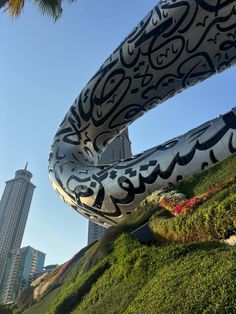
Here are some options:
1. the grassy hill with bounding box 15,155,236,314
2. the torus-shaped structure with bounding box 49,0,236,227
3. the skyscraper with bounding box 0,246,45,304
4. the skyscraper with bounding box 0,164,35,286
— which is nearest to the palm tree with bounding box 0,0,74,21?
the torus-shaped structure with bounding box 49,0,236,227

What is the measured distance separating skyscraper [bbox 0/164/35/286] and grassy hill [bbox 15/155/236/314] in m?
73.7

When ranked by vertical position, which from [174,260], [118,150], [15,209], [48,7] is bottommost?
[174,260]

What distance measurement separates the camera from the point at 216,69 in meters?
11.6

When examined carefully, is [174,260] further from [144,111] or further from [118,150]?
[118,150]

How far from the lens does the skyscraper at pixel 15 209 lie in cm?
8525

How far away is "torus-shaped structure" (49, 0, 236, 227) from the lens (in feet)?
30.0

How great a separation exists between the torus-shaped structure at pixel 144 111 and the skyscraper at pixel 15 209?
230 feet

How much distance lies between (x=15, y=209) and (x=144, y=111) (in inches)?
3303

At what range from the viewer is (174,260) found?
17.4 feet

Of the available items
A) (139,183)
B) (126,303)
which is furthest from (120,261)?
(139,183)

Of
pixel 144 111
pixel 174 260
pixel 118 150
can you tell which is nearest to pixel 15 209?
pixel 118 150

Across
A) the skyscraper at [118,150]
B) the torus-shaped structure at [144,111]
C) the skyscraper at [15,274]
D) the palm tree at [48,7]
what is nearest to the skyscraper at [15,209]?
the skyscraper at [15,274]

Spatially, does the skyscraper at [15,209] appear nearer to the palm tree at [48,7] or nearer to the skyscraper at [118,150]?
the skyscraper at [118,150]

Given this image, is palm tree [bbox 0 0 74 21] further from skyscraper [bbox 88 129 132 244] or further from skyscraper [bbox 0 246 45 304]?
skyscraper [bbox 0 246 45 304]
